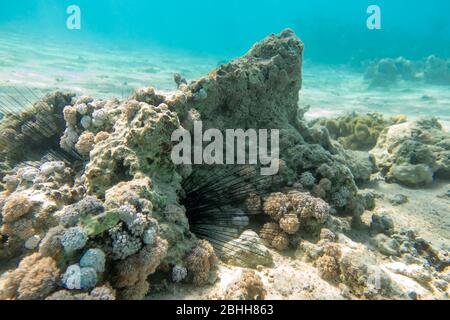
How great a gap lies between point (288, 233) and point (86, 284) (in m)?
3.00

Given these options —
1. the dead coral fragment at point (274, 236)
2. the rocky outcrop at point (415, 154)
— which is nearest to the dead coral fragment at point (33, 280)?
the dead coral fragment at point (274, 236)

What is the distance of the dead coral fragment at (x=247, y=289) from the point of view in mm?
3275

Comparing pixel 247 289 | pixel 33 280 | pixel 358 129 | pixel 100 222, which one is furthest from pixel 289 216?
pixel 358 129

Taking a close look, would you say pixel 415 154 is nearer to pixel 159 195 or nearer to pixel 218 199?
pixel 218 199

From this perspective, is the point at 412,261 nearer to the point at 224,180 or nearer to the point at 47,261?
the point at 224,180

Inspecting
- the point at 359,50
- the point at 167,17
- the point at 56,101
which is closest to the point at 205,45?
the point at 359,50

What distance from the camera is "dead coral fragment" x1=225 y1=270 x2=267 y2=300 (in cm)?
328

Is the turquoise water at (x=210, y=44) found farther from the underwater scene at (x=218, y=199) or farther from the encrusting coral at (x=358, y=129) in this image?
the underwater scene at (x=218, y=199)

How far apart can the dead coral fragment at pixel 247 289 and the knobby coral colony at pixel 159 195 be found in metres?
0.02

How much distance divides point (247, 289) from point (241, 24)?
4326 inches

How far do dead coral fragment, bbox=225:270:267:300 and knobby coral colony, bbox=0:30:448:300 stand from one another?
0.7 inches

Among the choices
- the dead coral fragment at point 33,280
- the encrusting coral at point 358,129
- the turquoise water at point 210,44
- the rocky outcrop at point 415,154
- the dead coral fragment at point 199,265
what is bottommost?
the dead coral fragment at point 199,265

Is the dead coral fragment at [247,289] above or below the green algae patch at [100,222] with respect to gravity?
below

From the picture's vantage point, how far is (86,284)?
2.55 metres
